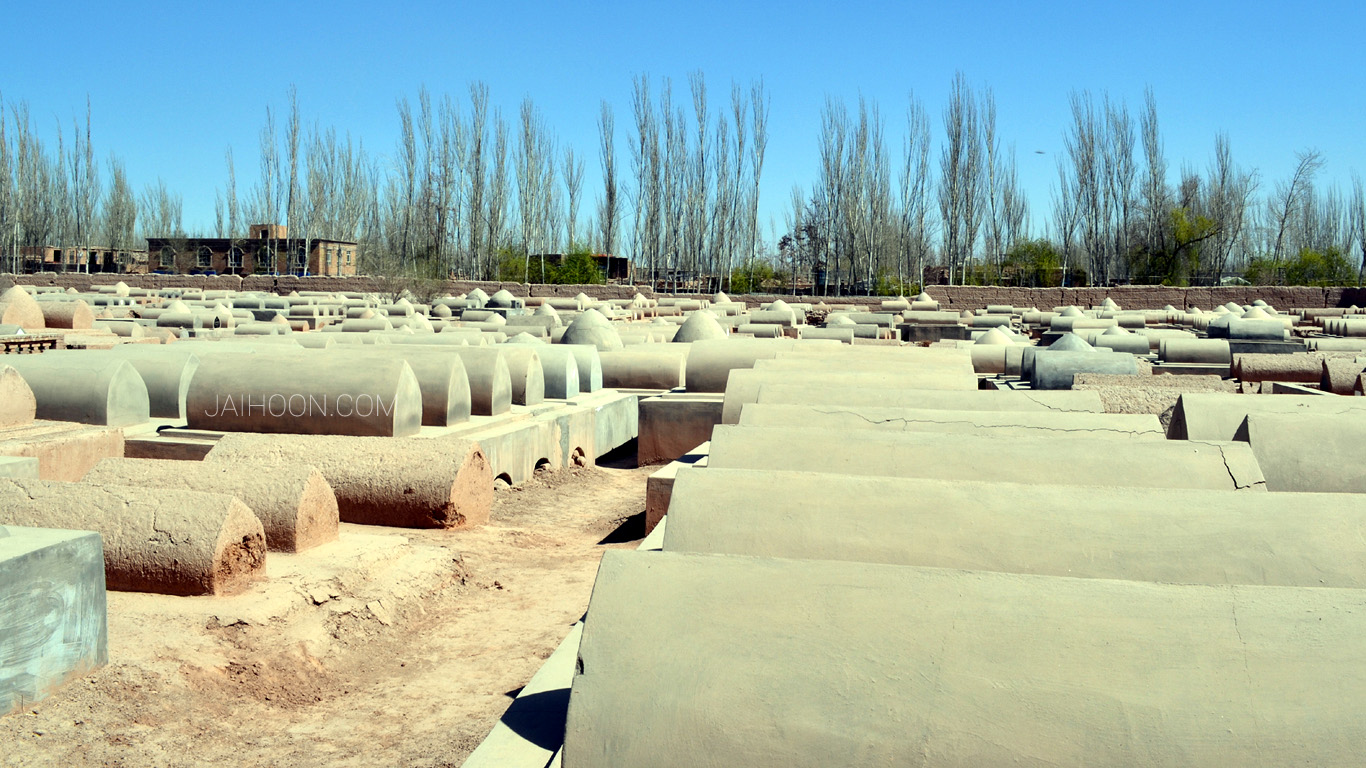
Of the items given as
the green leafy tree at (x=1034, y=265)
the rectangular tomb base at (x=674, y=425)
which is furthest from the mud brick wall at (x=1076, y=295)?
the rectangular tomb base at (x=674, y=425)

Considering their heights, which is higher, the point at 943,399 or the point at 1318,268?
the point at 1318,268

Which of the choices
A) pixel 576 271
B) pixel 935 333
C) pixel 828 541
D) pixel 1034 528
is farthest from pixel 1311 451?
pixel 576 271

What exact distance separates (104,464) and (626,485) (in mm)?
4155

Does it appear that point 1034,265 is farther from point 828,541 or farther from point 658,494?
point 828,541

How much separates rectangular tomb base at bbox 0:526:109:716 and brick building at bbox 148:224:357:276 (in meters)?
44.4

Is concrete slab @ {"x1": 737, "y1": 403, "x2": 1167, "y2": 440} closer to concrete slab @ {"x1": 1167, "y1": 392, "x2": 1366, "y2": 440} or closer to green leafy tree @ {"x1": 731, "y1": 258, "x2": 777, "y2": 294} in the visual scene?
concrete slab @ {"x1": 1167, "y1": 392, "x2": 1366, "y2": 440}

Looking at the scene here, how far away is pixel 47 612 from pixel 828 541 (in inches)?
91.8

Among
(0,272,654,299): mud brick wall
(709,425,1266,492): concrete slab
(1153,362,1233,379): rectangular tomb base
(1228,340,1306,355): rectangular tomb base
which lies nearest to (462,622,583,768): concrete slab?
(709,425,1266,492): concrete slab

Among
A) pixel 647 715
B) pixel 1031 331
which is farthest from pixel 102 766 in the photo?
pixel 1031 331

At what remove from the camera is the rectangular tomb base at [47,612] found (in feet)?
9.23

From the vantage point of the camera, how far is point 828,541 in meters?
2.73

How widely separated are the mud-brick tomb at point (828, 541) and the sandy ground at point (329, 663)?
0.15 metres

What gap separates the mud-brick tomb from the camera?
5.90 feet

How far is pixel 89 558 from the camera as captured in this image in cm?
310
